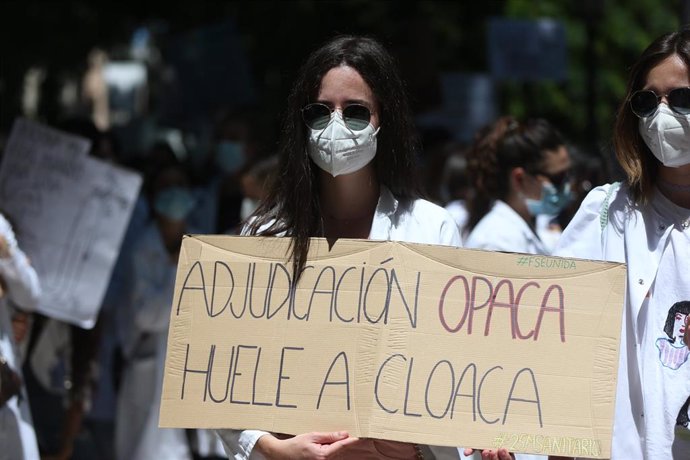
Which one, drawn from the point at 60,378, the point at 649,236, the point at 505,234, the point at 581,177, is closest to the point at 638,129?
the point at 649,236

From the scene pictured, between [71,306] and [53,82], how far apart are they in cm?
1043

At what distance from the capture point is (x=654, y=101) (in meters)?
3.63

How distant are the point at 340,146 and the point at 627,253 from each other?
2.84ft

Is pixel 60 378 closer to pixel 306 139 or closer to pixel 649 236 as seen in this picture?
pixel 306 139

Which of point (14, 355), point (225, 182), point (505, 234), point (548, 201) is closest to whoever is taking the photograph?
point (14, 355)

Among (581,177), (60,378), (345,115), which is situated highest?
(581,177)

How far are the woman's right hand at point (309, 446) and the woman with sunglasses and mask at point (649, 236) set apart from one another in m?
0.75

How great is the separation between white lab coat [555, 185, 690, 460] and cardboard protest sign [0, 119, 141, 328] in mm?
3385

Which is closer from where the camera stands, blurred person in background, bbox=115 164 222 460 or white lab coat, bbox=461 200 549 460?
white lab coat, bbox=461 200 549 460

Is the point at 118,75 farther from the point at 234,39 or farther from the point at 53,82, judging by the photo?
the point at 234,39

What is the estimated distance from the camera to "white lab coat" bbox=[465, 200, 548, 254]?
5402 mm

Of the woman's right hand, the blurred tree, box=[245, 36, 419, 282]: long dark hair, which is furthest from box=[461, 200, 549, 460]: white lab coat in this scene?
the blurred tree

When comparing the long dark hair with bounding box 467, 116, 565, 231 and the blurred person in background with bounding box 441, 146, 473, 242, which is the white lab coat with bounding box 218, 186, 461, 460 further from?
the blurred person in background with bounding box 441, 146, 473, 242

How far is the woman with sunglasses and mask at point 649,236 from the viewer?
3467 millimetres
